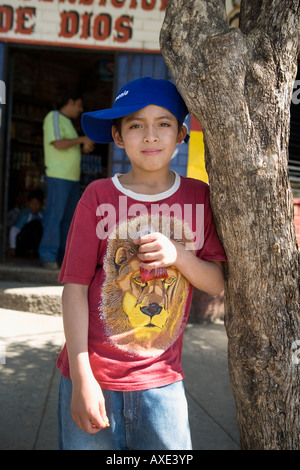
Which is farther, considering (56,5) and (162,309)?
(56,5)

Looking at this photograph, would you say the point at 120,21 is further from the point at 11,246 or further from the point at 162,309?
the point at 162,309

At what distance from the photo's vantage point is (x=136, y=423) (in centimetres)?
166

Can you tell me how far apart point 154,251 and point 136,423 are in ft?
2.04

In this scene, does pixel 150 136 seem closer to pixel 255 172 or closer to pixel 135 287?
pixel 255 172

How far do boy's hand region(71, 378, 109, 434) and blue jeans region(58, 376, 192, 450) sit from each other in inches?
3.5

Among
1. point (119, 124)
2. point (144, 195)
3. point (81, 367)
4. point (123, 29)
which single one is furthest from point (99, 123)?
point (123, 29)

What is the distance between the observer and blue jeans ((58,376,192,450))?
1.66 m

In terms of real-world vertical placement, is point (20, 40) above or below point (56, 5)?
below

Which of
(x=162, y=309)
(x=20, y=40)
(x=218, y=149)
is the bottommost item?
(x=162, y=309)

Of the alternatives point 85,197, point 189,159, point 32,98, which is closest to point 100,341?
point 85,197

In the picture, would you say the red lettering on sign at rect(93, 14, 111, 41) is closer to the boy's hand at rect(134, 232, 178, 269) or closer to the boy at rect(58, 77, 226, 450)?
the boy at rect(58, 77, 226, 450)
